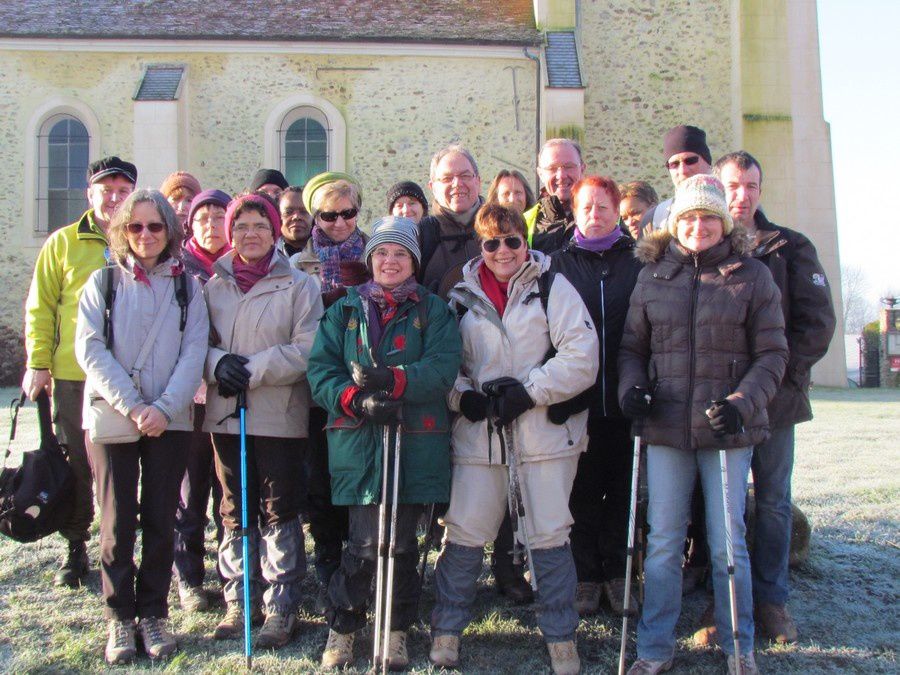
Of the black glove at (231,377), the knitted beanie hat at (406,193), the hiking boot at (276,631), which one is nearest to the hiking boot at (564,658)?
the hiking boot at (276,631)

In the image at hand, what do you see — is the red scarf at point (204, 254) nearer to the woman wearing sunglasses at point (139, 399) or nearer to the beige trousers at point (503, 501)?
the woman wearing sunglasses at point (139, 399)

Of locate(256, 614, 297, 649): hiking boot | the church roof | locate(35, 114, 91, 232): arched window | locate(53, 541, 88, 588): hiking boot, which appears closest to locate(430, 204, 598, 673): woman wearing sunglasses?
locate(256, 614, 297, 649): hiking boot

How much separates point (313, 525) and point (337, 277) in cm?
130

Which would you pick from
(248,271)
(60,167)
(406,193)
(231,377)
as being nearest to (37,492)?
(231,377)

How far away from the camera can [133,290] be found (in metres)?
3.70

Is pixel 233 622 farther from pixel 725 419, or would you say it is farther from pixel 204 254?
pixel 725 419

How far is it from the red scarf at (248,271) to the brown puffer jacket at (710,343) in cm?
179

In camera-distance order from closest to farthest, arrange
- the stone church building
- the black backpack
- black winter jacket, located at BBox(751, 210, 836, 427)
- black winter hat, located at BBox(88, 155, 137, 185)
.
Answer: black winter jacket, located at BBox(751, 210, 836, 427)
the black backpack
black winter hat, located at BBox(88, 155, 137, 185)
the stone church building

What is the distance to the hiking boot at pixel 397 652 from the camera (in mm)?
3455

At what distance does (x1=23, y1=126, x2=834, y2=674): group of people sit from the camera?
3.42 meters

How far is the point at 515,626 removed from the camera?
3918 millimetres

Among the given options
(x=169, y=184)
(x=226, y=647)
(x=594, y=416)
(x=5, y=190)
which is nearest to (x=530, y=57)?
(x=5, y=190)

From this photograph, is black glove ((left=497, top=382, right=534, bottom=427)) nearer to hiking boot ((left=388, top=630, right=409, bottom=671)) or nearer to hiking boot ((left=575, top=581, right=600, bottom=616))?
hiking boot ((left=388, top=630, right=409, bottom=671))

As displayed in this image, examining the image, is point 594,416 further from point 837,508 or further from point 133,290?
point 837,508
